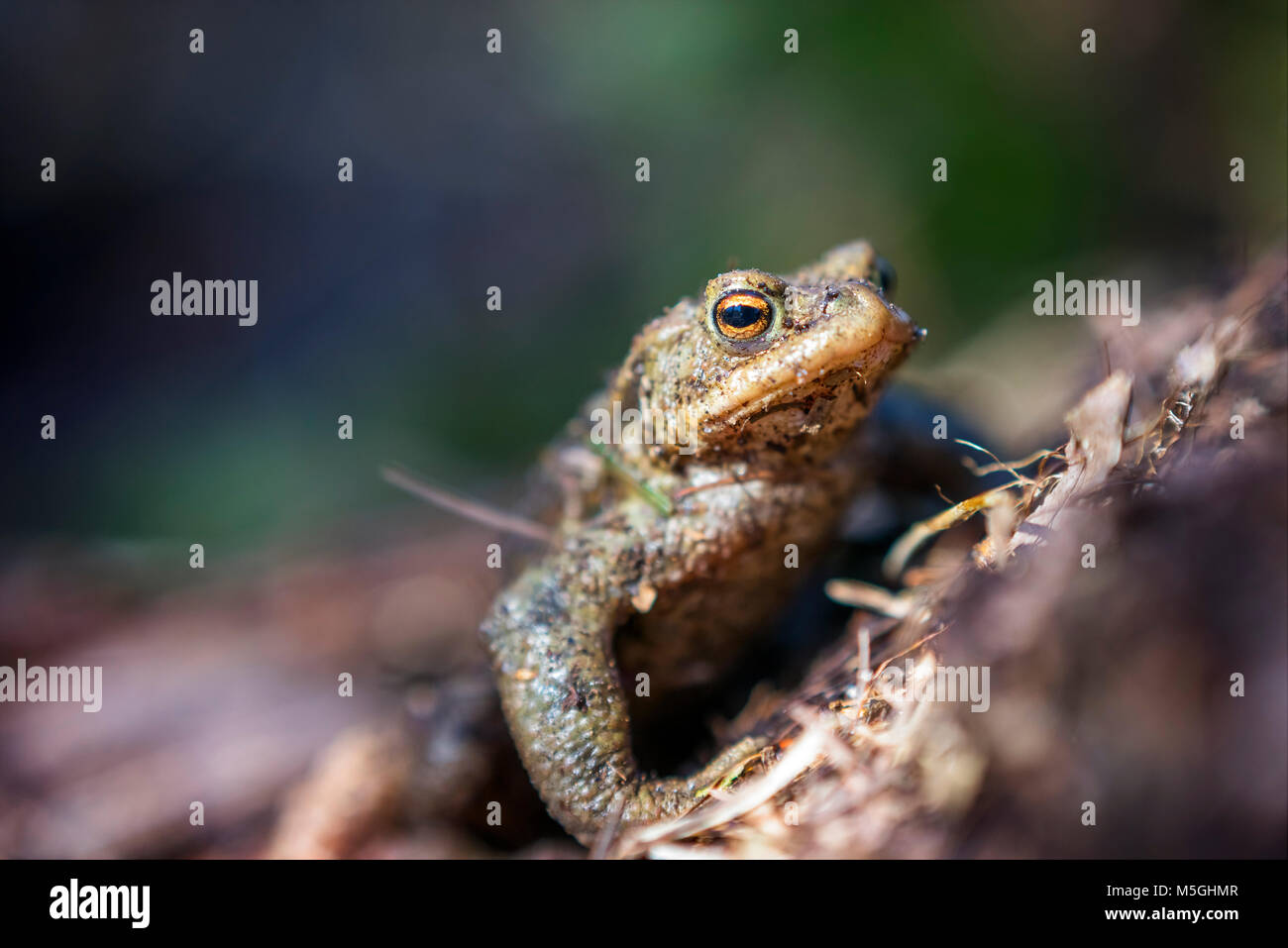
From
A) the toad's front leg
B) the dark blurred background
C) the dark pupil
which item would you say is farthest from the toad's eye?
the dark blurred background

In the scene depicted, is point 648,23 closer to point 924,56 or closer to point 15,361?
point 924,56

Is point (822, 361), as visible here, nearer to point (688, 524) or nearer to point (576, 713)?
point (688, 524)

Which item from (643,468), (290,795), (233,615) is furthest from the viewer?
(233,615)

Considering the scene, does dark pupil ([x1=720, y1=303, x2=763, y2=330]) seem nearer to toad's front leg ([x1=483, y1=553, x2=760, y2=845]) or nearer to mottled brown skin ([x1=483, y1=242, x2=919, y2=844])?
mottled brown skin ([x1=483, y1=242, x2=919, y2=844])

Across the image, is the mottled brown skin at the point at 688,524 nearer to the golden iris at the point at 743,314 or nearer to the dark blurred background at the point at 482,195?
the golden iris at the point at 743,314

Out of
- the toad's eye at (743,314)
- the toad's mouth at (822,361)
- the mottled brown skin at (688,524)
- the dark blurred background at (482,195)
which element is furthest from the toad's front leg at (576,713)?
the dark blurred background at (482,195)
